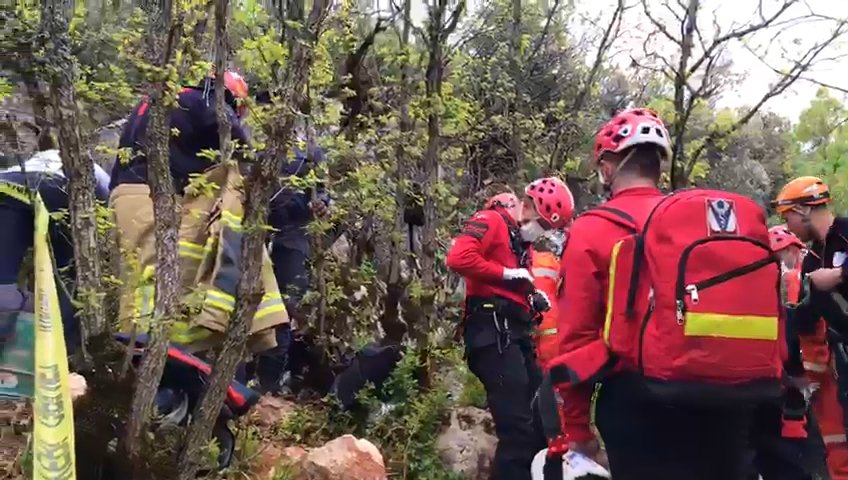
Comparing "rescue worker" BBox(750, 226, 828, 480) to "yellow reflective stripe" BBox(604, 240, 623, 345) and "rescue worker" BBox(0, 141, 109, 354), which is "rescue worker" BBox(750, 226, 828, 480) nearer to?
"yellow reflective stripe" BBox(604, 240, 623, 345)

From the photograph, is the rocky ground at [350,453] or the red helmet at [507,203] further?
the red helmet at [507,203]

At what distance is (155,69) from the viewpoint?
336 cm

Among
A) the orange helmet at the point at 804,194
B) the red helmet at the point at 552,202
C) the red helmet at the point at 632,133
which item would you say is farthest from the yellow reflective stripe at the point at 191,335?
the orange helmet at the point at 804,194

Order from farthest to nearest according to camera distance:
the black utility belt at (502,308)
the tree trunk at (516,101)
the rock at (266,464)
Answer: the tree trunk at (516,101)
the black utility belt at (502,308)
the rock at (266,464)

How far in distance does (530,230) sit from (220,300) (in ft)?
9.93

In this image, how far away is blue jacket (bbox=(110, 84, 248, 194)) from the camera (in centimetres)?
A: 455

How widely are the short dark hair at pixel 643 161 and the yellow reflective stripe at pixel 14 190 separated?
2595mm

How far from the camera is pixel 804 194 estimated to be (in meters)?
6.24

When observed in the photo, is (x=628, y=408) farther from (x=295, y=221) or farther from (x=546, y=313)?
(x=295, y=221)

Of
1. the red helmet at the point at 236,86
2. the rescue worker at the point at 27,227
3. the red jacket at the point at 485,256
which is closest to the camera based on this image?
the rescue worker at the point at 27,227

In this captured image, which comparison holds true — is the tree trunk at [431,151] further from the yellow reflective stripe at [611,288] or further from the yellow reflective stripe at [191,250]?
the yellow reflective stripe at [611,288]

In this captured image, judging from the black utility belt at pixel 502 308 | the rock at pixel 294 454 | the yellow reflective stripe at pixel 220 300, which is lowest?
the rock at pixel 294 454

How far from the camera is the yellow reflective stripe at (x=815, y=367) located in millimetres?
6363

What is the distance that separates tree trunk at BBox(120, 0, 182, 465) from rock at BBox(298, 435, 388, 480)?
1.50m
